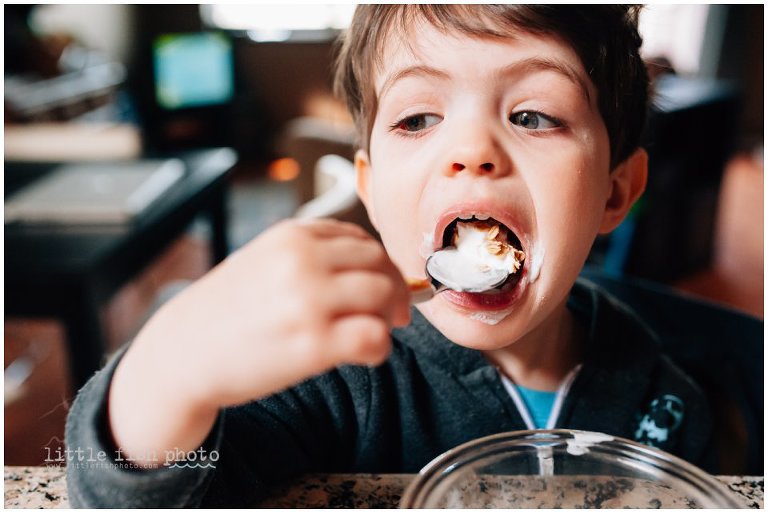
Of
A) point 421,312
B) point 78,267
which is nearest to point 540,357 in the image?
point 421,312

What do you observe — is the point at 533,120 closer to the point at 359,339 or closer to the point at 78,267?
the point at 359,339

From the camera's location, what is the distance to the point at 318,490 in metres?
0.42

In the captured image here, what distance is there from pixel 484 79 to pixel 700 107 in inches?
85.0

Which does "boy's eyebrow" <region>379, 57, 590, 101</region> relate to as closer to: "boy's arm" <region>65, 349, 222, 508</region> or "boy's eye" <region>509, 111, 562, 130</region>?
"boy's eye" <region>509, 111, 562, 130</region>

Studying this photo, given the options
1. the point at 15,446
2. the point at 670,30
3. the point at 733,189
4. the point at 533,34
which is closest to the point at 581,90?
the point at 533,34

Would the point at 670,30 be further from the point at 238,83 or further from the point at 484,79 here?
the point at 484,79

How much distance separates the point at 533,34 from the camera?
0.47 m

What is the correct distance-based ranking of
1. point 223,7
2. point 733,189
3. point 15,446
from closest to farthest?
point 15,446 → point 733,189 → point 223,7

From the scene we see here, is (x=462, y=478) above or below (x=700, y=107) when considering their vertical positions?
above

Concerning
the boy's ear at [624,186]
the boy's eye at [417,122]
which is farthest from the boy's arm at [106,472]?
the boy's ear at [624,186]

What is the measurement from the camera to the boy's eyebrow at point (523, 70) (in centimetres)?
46

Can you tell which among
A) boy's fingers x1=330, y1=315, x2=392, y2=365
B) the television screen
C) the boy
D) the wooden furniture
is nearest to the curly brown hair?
the boy

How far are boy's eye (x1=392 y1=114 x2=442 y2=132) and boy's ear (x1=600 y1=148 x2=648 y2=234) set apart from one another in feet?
0.58

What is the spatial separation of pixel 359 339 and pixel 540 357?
0.37 meters
